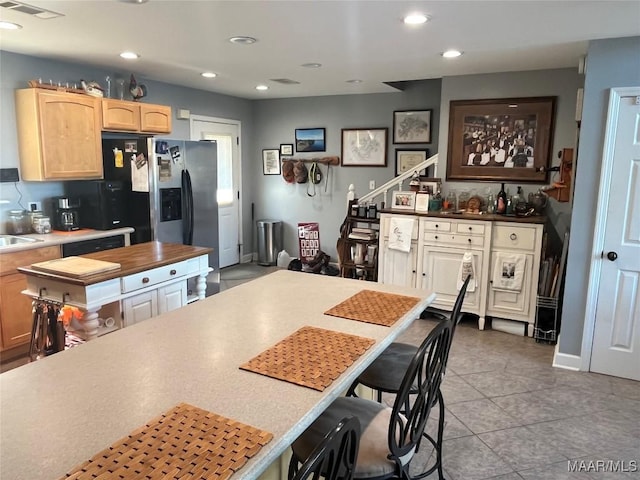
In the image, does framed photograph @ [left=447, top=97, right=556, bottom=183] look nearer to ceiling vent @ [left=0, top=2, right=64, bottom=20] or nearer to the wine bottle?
the wine bottle

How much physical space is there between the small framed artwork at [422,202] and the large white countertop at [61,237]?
112 inches

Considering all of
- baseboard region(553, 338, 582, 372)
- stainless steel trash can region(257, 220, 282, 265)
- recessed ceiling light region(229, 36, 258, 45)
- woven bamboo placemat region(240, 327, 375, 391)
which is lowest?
baseboard region(553, 338, 582, 372)

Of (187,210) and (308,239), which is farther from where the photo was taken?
(308,239)

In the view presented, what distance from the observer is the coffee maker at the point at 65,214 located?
410cm

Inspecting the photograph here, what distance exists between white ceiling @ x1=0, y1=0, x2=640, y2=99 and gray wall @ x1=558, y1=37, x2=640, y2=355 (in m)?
0.15

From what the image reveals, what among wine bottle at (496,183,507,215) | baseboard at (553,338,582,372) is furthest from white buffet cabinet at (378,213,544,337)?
baseboard at (553,338,582,372)

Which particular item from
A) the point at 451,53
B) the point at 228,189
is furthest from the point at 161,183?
the point at 451,53

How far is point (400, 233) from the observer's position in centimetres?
455

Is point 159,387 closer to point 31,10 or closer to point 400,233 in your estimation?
point 31,10

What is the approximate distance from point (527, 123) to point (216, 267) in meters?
3.52

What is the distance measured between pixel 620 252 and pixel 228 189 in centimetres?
483

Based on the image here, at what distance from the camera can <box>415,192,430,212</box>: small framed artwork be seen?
459 centimetres

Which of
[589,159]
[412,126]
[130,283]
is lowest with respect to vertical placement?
[130,283]

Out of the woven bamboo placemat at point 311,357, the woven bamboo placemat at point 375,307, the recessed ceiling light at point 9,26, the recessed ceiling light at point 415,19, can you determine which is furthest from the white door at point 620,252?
the recessed ceiling light at point 9,26
